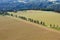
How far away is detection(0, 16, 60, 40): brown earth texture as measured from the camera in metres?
5.89

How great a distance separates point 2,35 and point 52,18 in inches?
115

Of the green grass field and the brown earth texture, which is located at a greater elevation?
the brown earth texture

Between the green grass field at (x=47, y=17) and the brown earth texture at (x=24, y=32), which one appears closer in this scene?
the brown earth texture at (x=24, y=32)

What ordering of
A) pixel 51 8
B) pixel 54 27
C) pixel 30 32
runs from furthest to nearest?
pixel 51 8 → pixel 54 27 → pixel 30 32

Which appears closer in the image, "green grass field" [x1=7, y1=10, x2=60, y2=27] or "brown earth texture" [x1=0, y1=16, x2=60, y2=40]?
"brown earth texture" [x1=0, y1=16, x2=60, y2=40]

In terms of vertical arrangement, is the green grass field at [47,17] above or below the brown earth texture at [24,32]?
below

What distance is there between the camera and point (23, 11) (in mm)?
10102

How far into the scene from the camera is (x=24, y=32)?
21.4 ft

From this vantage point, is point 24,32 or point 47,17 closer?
point 24,32

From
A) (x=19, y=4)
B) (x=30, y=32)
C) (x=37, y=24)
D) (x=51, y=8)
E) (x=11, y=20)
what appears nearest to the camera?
(x=30, y=32)

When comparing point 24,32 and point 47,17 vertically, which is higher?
point 24,32

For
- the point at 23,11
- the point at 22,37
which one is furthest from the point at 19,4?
the point at 22,37

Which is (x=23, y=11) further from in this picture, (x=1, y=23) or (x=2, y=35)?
(x=2, y=35)

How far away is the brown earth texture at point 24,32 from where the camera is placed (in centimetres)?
589
